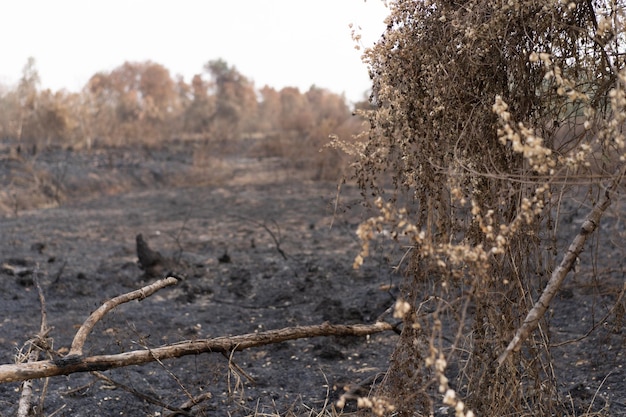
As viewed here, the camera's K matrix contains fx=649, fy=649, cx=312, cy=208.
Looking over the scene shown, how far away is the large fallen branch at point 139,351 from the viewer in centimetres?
292

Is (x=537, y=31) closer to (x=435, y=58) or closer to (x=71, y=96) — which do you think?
(x=435, y=58)

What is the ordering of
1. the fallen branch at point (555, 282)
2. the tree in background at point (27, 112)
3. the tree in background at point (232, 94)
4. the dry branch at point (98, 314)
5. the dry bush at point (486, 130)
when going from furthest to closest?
the tree in background at point (232, 94) < the tree in background at point (27, 112) < the dry branch at point (98, 314) < the dry bush at point (486, 130) < the fallen branch at point (555, 282)

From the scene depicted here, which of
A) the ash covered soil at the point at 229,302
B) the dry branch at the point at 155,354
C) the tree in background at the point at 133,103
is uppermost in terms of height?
the tree in background at the point at 133,103

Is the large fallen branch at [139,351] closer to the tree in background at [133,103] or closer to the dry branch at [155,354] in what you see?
the dry branch at [155,354]

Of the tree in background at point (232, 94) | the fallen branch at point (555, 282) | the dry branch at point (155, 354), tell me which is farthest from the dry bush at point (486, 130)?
the tree in background at point (232, 94)

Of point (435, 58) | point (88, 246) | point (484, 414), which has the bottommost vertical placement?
point (88, 246)

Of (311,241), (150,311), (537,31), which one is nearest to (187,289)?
(150,311)

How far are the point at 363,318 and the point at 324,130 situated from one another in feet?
50.8

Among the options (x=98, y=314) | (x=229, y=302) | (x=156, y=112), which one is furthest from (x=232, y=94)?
(x=98, y=314)

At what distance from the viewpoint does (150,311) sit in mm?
7102

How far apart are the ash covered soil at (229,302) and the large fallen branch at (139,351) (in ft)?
0.60

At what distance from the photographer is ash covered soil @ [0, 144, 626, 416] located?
469 centimetres

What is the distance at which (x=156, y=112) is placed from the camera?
4491cm

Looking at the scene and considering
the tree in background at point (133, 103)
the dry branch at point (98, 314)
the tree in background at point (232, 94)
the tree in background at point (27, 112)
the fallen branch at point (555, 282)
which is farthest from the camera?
the tree in background at point (232, 94)
